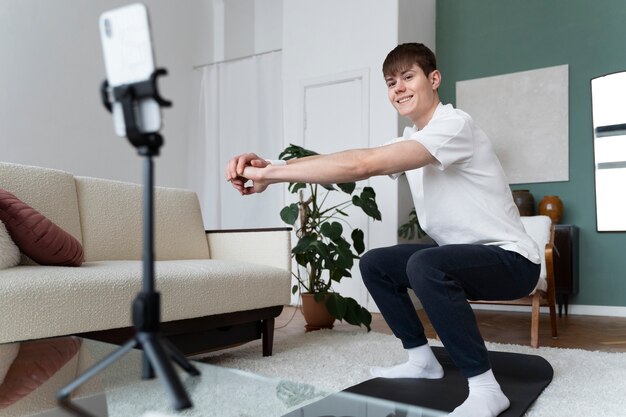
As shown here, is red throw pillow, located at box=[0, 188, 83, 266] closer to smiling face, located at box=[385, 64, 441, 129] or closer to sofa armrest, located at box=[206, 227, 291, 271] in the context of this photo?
sofa armrest, located at box=[206, 227, 291, 271]

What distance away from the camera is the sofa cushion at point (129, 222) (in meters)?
2.53

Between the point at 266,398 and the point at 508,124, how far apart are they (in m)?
4.15

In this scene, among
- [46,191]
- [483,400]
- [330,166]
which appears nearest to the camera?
[330,166]

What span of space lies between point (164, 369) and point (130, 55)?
0.15m

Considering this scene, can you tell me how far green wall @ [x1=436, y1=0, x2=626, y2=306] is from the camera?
14.0ft

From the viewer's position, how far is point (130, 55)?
0.28m

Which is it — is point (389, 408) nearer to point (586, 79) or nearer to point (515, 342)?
point (515, 342)

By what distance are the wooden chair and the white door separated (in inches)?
55.1

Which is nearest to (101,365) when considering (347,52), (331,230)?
(331,230)

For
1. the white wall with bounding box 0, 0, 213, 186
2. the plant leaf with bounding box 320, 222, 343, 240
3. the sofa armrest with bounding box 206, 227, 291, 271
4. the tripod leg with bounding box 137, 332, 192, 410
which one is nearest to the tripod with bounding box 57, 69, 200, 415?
the tripod leg with bounding box 137, 332, 192, 410

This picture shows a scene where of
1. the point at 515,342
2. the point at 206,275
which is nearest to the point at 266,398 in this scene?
the point at 206,275

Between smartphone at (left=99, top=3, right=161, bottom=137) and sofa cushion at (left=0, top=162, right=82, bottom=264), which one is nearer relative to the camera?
smartphone at (left=99, top=3, right=161, bottom=137)

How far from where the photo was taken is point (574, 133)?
440 cm

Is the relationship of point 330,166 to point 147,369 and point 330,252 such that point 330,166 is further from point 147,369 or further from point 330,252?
point 330,252
